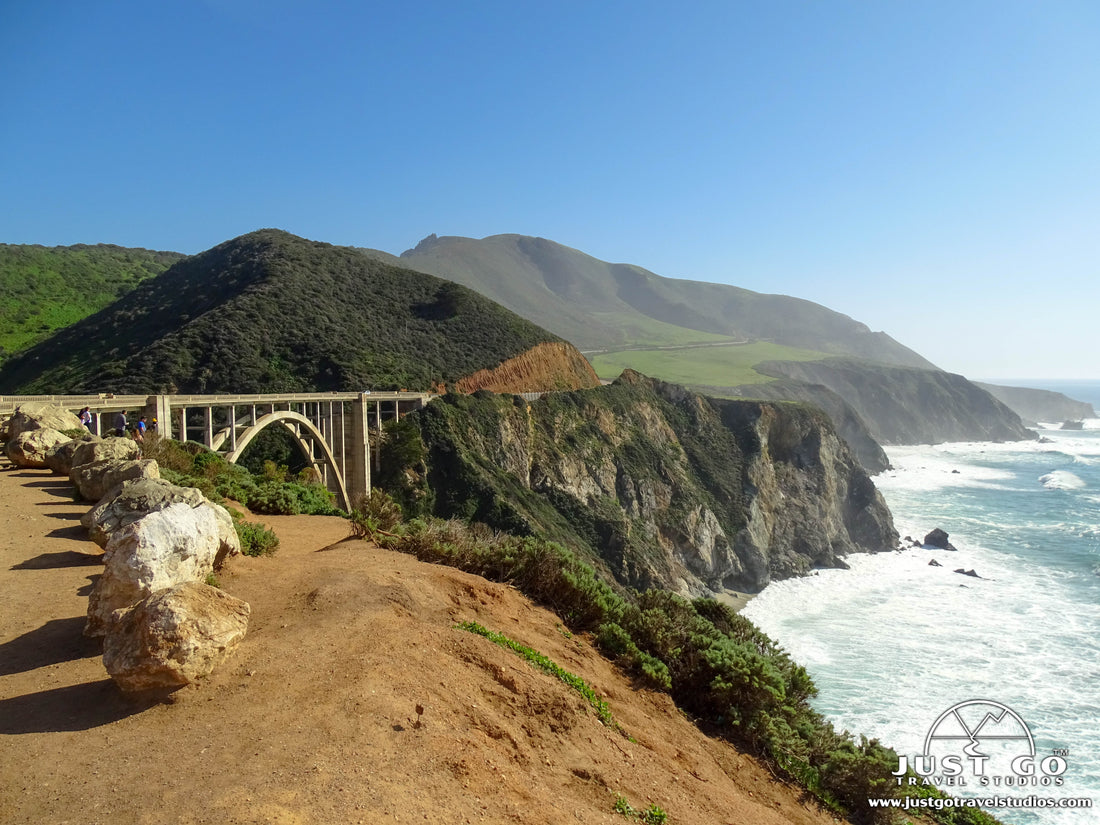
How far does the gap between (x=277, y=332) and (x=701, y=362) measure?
106296 mm

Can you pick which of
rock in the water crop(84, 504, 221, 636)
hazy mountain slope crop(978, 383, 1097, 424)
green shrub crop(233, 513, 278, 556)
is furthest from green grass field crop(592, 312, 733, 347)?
rock in the water crop(84, 504, 221, 636)

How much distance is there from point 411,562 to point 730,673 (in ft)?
16.4

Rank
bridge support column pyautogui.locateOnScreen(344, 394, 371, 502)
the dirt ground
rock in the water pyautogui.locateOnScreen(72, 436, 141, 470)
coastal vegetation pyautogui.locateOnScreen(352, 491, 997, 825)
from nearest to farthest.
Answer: the dirt ground → coastal vegetation pyautogui.locateOnScreen(352, 491, 997, 825) → rock in the water pyautogui.locateOnScreen(72, 436, 141, 470) → bridge support column pyautogui.locateOnScreen(344, 394, 371, 502)

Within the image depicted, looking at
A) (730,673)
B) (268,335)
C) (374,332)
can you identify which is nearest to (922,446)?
(374,332)

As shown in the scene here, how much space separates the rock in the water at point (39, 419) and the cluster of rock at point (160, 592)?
7599 millimetres

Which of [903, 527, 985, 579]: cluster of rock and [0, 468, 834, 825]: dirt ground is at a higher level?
[0, 468, 834, 825]: dirt ground

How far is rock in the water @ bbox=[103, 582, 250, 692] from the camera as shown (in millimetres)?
5387

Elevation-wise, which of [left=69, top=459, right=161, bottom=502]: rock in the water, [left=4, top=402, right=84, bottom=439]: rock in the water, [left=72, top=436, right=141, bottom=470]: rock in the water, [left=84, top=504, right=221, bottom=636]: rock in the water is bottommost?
[left=84, top=504, right=221, bottom=636]: rock in the water

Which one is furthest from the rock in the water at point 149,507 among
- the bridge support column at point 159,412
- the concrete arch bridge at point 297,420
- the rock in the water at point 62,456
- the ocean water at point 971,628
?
the ocean water at point 971,628

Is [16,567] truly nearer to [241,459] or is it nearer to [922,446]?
[241,459]

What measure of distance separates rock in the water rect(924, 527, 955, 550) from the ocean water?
4.06 ft

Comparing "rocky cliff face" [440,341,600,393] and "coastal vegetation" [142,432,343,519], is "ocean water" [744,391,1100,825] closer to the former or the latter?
"coastal vegetation" [142,432,343,519]

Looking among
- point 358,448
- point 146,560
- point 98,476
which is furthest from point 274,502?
point 358,448

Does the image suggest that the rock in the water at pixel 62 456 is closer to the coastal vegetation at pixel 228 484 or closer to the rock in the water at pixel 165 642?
the coastal vegetation at pixel 228 484
